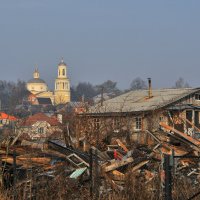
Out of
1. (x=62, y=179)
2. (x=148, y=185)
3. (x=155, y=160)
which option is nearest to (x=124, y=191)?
(x=148, y=185)

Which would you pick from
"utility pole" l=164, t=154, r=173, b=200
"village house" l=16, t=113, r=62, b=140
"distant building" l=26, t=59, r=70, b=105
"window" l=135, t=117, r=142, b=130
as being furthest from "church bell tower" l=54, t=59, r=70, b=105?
"utility pole" l=164, t=154, r=173, b=200

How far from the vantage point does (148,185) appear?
31.5 ft

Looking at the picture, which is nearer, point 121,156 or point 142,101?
point 121,156

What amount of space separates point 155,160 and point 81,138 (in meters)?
7.17

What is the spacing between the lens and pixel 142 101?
110ft

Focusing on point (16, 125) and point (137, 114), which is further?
point (137, 114)

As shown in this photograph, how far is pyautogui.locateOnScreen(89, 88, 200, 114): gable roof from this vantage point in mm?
31844

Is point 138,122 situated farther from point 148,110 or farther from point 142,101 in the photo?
point 142,101

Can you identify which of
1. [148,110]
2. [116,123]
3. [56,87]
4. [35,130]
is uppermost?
[56,87]

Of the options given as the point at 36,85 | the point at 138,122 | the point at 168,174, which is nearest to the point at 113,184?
the point at 168,174

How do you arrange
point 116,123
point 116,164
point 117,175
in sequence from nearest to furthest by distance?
point 117,175 → point 116,164 → point 116,123

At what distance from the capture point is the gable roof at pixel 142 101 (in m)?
31.8

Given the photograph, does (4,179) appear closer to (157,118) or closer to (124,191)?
(124,191)

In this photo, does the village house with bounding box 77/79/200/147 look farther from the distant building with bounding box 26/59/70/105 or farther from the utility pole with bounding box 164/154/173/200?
the distant building with bounding box 26/59/70/105
